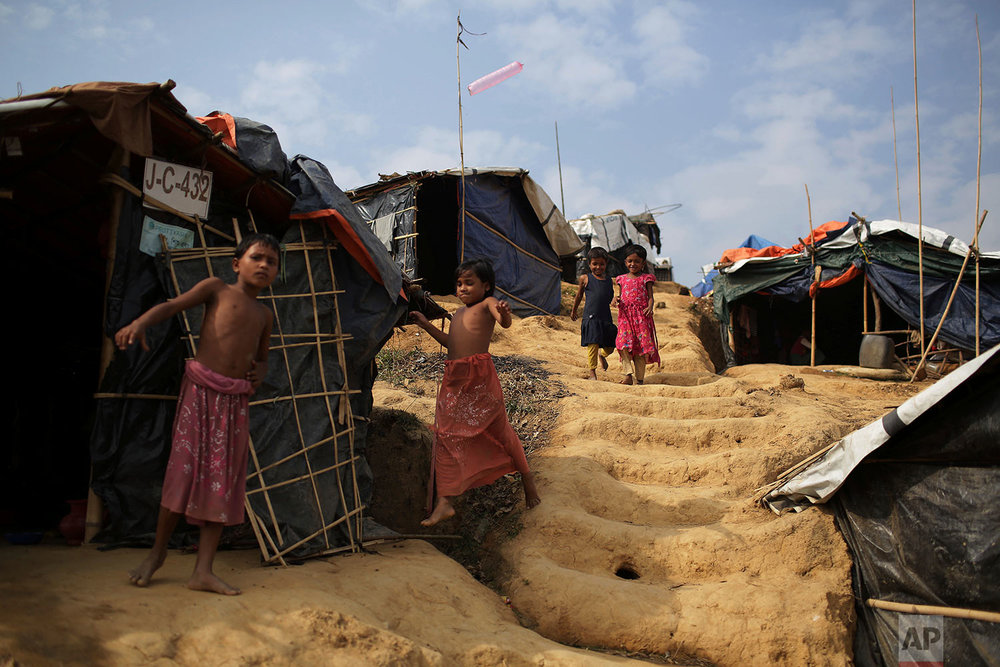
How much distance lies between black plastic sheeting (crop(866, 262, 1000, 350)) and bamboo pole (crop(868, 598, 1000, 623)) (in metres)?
7.17

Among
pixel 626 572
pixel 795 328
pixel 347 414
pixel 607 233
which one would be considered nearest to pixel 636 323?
pixel 626 572

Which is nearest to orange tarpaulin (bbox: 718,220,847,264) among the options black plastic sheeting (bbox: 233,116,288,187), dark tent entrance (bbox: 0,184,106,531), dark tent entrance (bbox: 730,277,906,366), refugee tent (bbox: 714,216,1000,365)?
refugee tent (bbox: 714,216,1000,365)

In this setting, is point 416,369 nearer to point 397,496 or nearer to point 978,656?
point 397,496

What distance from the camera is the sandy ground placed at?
90.8 inches

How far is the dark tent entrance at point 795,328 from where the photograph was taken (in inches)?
479

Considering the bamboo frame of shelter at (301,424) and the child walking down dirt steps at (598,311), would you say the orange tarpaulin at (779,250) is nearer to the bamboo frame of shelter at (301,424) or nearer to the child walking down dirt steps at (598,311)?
the child walking down dirt steps at (598,311)

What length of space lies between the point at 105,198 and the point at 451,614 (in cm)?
282

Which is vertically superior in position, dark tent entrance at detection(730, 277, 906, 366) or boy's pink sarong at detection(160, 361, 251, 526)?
dark tent entrance at detection(730, 277, 906, 366)

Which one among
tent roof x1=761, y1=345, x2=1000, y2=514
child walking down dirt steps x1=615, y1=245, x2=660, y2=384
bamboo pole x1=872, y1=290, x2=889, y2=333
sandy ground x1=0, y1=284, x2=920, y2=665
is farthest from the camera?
bamboo pole x1=872, y1=290, x2=889, y2=333

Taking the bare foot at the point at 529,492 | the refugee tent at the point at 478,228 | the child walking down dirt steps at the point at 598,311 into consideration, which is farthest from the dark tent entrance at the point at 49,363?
the refugee tent at the point at 478,228

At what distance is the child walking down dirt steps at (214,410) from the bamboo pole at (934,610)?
324cm

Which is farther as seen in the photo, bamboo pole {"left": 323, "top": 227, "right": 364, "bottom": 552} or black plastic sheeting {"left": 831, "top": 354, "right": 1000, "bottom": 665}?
bamboo pole {"left": 323, "top": 227, "right": 364, "bottom": 552}

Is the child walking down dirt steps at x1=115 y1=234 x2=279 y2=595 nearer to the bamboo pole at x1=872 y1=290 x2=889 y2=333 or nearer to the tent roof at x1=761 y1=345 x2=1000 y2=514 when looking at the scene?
the tent roof at x1=761 y1=345 x2=1000 y2=514

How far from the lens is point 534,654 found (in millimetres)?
2889
